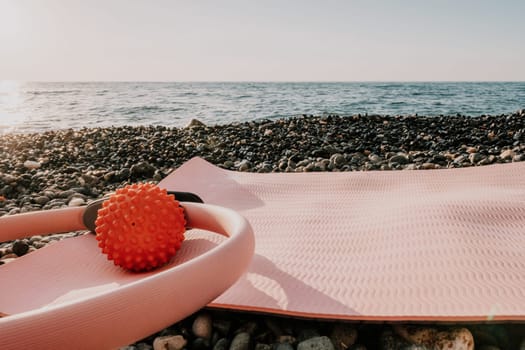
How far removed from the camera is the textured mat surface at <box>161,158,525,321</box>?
133cm

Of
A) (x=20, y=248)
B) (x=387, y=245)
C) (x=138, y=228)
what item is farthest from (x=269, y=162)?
(x=138, y=228)

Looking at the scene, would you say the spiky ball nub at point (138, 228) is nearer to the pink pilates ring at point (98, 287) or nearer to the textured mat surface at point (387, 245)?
the pink pilates ring at point (98, 287)

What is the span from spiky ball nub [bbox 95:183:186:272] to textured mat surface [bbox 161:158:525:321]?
37cm

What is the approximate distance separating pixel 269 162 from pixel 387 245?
10.2ft

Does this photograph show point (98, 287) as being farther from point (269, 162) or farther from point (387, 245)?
point (269, 162)

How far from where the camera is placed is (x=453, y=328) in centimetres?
126

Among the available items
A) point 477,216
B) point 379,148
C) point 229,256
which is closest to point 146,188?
point 229,256

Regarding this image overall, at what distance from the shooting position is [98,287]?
1.62m

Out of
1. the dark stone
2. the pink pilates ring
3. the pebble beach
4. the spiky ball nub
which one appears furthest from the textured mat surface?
the dark stone

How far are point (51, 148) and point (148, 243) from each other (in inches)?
223

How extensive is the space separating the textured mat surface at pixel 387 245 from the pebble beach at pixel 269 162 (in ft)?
0.27

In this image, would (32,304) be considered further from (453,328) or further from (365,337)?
(453,328)

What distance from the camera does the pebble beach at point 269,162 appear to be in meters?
1.31

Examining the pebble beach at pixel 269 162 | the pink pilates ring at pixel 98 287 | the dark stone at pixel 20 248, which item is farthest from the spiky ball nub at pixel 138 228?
the dark stone at pixel 20 248
